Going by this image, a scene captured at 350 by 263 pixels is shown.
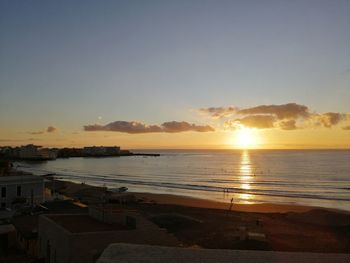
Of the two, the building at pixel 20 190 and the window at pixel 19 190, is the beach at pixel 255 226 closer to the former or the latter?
the building at pixel 20 190

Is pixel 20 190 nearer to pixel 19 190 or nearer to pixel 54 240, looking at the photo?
pixel 19 190

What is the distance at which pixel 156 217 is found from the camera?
33.7m

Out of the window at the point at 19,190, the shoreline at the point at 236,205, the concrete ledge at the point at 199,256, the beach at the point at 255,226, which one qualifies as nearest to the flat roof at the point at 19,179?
the window at the point at 19,190

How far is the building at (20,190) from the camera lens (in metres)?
33.0

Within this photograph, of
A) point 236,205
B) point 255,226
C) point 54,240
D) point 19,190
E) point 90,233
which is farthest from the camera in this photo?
point 236,205

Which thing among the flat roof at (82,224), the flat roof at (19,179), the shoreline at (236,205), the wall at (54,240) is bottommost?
the shoreline at (236,205)

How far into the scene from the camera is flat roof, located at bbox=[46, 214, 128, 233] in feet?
49.3

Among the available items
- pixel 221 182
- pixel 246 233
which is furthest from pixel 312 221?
pixel 221 182

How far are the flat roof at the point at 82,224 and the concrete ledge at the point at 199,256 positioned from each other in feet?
38.8

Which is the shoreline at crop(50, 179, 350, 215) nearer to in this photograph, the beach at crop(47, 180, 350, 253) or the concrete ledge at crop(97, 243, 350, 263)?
the beach at crop(47, 180, 350, 253)

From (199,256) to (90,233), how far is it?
11.4 m

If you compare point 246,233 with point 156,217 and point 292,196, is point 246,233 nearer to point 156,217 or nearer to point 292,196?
point 156,217

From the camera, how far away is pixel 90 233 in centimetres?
1390

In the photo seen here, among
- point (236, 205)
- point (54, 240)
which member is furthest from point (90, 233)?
point (236, 205)
